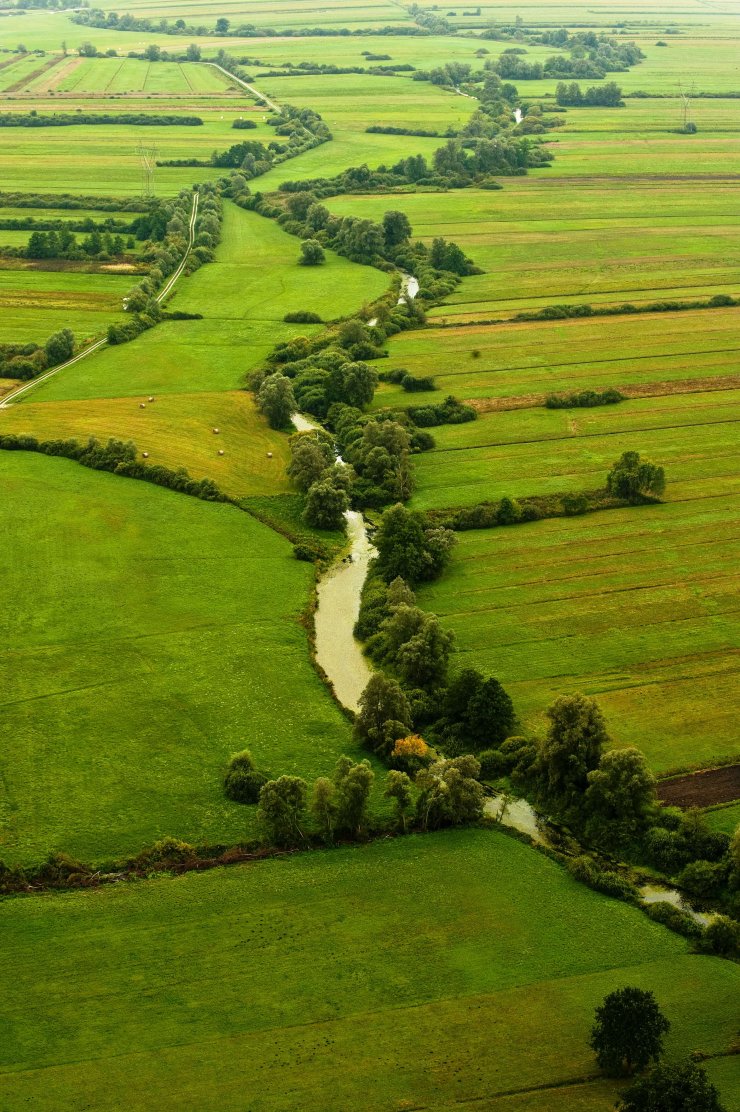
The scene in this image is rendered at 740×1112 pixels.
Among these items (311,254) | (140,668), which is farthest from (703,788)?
(311,254)

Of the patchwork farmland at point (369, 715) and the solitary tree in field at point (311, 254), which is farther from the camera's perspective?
the solitary tree in field at point (311, 254)

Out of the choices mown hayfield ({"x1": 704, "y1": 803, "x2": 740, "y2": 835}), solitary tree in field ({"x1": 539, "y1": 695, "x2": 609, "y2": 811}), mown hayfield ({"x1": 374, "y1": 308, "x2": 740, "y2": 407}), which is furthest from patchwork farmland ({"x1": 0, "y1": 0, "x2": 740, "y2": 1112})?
mown hayfield ({"x1": 704, "y1": 803, "x2": 740, "y2": 835})

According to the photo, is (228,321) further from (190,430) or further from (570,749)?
(570,749)

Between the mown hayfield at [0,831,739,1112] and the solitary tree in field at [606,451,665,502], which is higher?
the solitary tree in field at [606,451,665,502]

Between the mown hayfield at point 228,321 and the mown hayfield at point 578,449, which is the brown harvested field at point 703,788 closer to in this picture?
the mown hayfield at point 578,449

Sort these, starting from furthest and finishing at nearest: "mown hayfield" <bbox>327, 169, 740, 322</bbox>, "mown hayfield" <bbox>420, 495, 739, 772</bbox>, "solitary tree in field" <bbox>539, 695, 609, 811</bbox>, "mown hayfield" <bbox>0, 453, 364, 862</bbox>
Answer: "mown hayfield" <bbox>327, 169, 740, 322</bbox> < "mown hayfield" <bbox>420, 495, 739, 772</bbox> < "mown hayfield" <bbox>0, 453, 364, 862</bbox> < "solitary tree in field" <bbox>539, 695, 609, 811</bbox>

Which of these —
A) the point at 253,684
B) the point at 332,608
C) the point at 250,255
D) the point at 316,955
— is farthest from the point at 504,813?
the point at 250,255

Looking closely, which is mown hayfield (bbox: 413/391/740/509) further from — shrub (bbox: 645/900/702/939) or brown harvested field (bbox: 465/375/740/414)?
shrub (bbox: 645/900/702/939)

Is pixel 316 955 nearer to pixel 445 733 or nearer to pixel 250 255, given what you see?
pixel 445 733

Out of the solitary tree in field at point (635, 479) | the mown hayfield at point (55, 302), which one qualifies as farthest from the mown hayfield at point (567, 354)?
the mown hayfield at point (55, 302)
